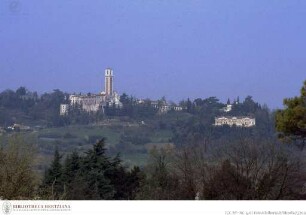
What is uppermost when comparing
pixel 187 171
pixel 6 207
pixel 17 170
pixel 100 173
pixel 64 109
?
pixel 64 109

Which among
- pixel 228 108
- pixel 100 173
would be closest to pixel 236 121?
pixel 228 108

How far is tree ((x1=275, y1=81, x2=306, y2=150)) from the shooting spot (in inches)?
1182

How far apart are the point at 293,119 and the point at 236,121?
33.9 m

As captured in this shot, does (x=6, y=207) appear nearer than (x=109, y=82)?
Yes

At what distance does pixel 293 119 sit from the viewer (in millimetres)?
30047

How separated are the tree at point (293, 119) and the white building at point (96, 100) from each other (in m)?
44.5

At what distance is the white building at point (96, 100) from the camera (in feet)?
250

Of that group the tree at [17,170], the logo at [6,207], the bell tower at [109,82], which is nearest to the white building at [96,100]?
the bell tower at [109,82]

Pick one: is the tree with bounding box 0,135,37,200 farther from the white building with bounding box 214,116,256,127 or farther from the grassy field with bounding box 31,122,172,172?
the white building with bounding box 214,116,256,127

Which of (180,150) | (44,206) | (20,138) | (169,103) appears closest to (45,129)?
(169,103)

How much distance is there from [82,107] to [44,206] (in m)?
68.5

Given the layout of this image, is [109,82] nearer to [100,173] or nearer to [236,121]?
[236,121]

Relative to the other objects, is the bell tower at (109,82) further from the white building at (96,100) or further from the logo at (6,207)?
the logo at (6,207)

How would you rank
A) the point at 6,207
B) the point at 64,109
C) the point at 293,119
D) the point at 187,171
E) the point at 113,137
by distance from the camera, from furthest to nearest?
the point at 64,109 < the point at 113,137 < the point at 187,171 < the point at 293,119 < the point at 6,207
